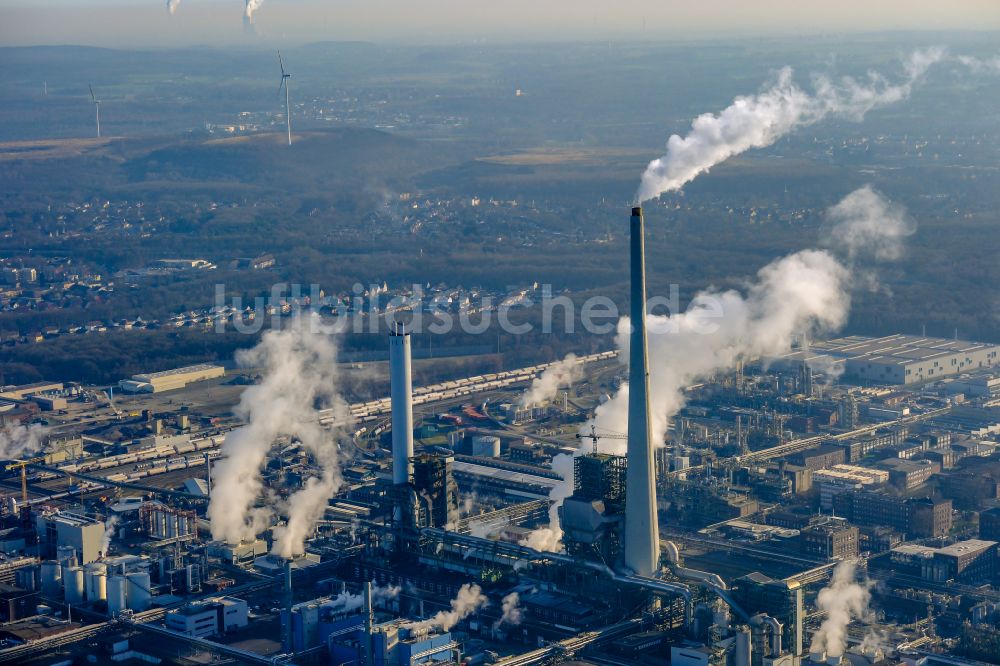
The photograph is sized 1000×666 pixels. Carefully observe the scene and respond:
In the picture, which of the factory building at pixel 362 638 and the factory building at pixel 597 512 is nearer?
the factory building at pixel 362 638

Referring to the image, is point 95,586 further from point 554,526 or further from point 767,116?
point 767,116

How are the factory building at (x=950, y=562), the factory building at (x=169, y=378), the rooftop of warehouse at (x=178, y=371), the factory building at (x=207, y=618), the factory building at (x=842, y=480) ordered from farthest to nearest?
the rooftop of warehouse at (x=178, y=371) < the factory building at (x=169, y=378) < the factory building at (x=842, y=480) < the factory building at (x=950, y=562) < the factory building at (x=207, y=618)

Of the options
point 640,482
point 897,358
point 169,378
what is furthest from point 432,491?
point 897,358

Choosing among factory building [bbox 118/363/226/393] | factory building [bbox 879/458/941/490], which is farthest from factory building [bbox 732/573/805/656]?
factory building [bbox 118/363/226/393]

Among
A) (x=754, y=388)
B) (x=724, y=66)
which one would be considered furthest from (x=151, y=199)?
(x=754, y=388)

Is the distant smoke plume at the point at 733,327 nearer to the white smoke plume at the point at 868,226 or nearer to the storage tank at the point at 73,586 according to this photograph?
the white smoke plume at the point at 868,226

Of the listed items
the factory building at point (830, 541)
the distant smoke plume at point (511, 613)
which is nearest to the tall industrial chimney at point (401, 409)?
the distant smoke plume at point (511, 613)

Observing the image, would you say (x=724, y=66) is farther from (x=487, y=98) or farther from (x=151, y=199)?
(x=151, y=199)
